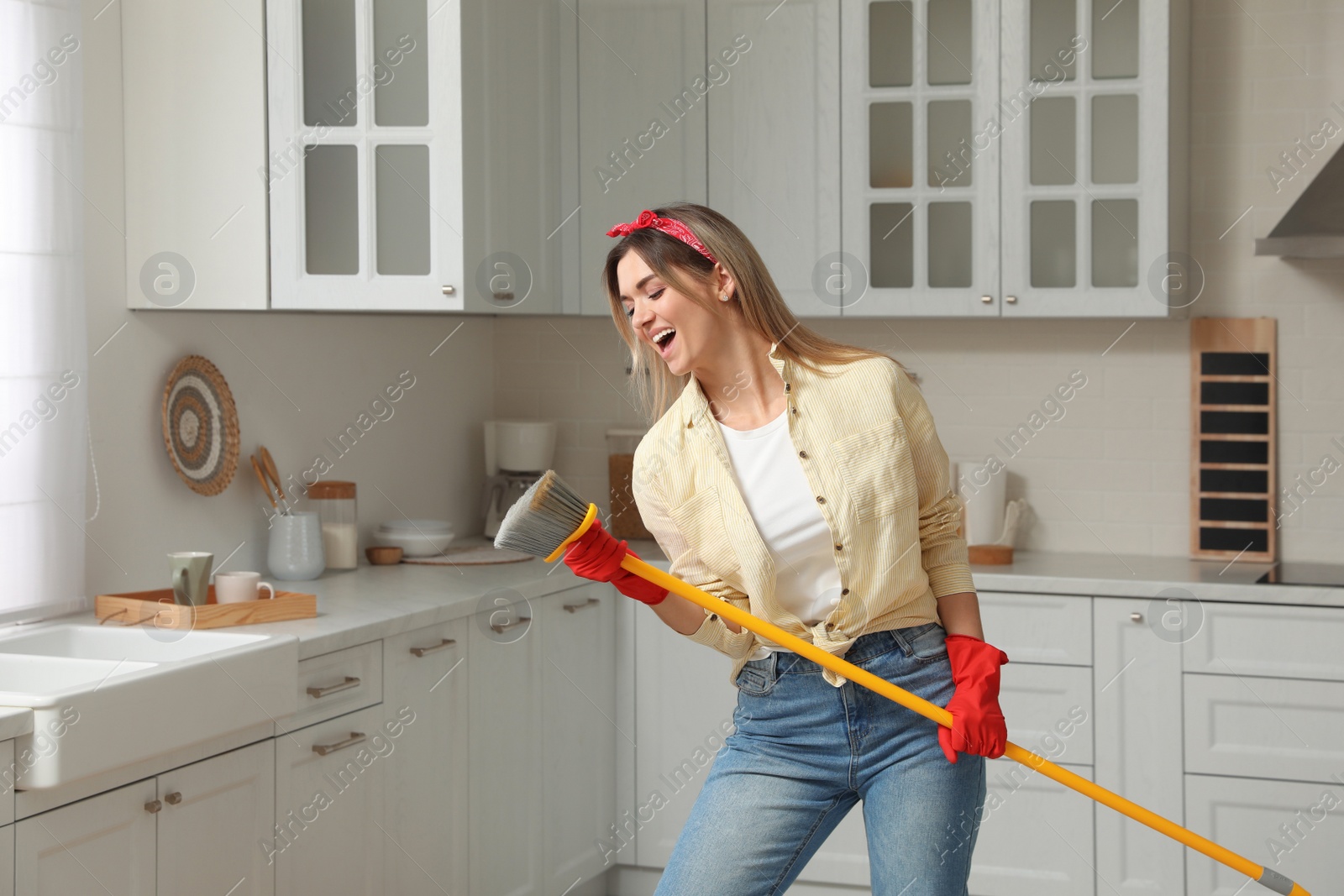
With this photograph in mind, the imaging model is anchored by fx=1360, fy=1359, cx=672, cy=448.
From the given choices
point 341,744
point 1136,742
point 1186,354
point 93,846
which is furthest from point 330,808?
point 1186,354

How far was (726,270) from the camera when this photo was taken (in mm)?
1674

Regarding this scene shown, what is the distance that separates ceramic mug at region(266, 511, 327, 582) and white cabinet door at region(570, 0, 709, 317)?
2.67ft

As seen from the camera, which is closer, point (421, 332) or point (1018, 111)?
point (1018, 111)

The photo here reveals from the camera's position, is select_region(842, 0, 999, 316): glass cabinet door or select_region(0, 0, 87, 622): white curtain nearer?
select_region(0, 0, 87, 622): white curtain

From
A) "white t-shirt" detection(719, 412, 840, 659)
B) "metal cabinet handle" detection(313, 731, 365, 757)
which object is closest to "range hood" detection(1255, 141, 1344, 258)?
"white t-shirt" detection(719, 412, 840, 659)

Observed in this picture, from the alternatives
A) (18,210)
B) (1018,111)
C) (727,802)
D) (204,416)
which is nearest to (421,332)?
(204,416)

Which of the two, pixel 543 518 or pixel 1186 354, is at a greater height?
pixel 1186 354

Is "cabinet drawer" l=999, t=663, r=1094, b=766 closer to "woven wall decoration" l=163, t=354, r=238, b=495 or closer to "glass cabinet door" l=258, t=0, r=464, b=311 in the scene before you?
"glass cabinet door" l=258, t=0, r=464, b=311

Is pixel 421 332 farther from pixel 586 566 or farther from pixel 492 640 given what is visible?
pixel 586 566

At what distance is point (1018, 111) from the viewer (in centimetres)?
297

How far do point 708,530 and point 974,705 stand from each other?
378 millimetres

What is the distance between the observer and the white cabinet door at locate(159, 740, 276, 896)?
1971 mm

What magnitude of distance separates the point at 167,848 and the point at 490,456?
1696 millimetres

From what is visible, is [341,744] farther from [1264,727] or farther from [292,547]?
[1264,727]
